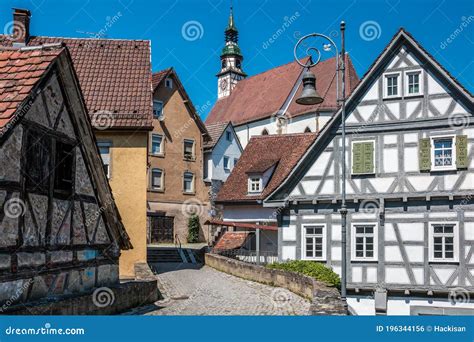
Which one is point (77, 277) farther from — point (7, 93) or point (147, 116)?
point (147, 116)

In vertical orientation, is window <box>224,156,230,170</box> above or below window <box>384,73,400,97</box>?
below

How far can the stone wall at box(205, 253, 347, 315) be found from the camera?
32.8 ft

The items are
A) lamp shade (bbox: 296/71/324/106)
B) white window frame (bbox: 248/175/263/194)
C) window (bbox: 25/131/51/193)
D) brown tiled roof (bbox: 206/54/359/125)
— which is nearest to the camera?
window (bbox: 25/131/51/193)

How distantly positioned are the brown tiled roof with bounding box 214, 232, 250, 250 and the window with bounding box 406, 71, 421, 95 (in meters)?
11.7

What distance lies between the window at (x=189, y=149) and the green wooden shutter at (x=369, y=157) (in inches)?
840

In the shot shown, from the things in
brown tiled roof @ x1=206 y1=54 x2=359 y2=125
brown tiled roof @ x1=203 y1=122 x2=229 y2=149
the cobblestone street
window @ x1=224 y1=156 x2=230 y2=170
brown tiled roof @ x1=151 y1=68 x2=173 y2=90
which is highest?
brown tiled roof @ x1=206 y1=54 x2=359 y2=125

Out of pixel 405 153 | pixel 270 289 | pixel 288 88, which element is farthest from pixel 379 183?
pixel 288 88

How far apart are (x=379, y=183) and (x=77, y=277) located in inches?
454

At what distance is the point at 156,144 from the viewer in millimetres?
38844

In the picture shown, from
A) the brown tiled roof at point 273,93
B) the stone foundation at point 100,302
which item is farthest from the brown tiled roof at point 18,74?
the brown tiled roof at point 273,93

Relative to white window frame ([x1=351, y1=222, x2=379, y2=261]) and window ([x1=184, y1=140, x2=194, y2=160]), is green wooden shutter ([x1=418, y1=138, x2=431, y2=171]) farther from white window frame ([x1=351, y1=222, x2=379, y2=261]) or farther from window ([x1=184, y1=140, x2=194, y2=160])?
window ([x1=184, y1=140, x2=194, y2=160])

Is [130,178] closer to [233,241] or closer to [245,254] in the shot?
[245,254]

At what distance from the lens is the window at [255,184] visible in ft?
94.8

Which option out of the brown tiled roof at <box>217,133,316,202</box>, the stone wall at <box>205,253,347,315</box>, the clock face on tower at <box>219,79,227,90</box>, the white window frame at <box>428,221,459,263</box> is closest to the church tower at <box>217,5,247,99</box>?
the clock face on tower at <box>219,79,227,90</box>
